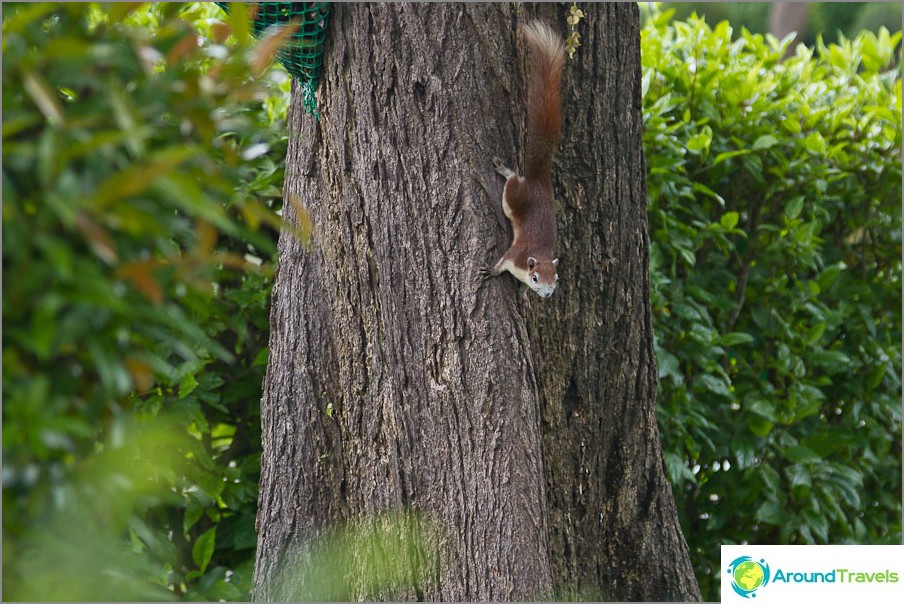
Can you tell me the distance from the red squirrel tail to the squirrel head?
271 millimetres

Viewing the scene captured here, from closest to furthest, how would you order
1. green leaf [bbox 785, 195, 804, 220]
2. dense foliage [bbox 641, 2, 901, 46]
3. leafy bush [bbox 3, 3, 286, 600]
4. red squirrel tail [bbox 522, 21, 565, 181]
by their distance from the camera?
leafy bush [bbox 3, 3, 286, 600], red squirrel tail [bbox 522, 21, 565, 181], green leaf [bbox 785, 195, 804, 220], dense foliage [bbox 641, 2, 901, 46]

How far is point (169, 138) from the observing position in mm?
1287

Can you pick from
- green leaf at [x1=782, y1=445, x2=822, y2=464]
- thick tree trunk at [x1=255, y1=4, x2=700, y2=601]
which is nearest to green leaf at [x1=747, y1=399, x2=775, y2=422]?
green leaf at [x1=782, y1=445, x2=822, y2=464]

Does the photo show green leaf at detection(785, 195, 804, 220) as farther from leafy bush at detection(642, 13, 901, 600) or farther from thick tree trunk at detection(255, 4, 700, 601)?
thick tree trunk at detection(255, 4, 700, 601)

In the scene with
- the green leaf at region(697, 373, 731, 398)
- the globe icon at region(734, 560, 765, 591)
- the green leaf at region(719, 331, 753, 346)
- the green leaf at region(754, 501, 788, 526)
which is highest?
the green leaf at region(719, 331, 753, 346)

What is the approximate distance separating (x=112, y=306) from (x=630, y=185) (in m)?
2.22

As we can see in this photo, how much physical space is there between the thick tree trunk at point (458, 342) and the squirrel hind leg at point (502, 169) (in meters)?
0.02

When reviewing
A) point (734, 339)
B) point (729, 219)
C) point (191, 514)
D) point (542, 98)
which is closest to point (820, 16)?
point (729, 219)

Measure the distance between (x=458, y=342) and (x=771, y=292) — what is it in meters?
2.11

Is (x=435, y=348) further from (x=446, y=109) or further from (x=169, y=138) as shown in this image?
(x=169, y=138)

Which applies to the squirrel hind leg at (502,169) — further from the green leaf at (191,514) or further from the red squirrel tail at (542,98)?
the green leaf at (191,514)

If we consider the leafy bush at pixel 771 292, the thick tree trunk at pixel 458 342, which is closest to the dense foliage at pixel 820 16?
the leafy bush at pixel 771 292

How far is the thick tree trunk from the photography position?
8.46ft

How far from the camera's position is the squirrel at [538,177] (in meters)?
2.58
